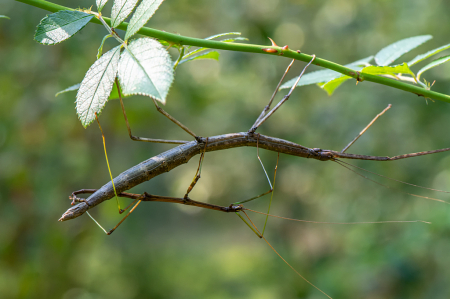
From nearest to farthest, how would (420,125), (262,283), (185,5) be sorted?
(420,125) < (185,5) < (262,283)

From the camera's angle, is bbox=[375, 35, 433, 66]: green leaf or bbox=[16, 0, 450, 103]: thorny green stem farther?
bbox=[375, 35, 433, 66]: green leaf

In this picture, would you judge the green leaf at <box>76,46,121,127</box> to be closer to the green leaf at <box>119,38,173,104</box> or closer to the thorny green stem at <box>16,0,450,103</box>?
the green leaf at <box>119,38,173,104</box>

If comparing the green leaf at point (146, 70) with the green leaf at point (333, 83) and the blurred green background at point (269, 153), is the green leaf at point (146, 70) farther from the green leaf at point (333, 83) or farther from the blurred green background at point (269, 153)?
the blurred green background at point (269, 153)

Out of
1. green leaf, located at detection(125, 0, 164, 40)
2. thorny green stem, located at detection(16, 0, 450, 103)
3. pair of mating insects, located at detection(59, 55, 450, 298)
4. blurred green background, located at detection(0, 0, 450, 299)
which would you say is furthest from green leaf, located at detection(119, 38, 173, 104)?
blurred green background, located at detection(0, 0, 450, 299)

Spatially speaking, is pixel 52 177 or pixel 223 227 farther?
pixel 223 227

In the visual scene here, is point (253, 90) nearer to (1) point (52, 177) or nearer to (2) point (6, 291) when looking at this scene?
(1) point (52, 177)

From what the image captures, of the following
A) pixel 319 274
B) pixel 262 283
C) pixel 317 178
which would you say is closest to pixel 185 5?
pixel 317 178
